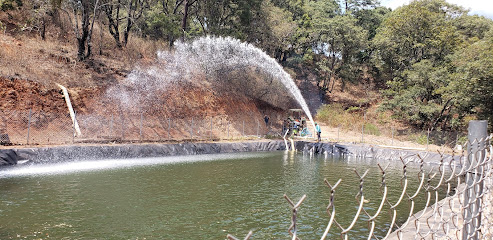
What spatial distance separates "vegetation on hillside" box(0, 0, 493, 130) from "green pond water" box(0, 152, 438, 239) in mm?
17694

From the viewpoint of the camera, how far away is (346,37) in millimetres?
46500

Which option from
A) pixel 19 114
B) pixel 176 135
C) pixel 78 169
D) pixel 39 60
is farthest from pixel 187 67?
pixel 78 169

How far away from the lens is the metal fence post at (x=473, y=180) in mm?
3133

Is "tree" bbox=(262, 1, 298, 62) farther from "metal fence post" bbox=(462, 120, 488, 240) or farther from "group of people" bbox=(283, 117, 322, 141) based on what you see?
"metal fence post" bbox=(462, 120, 488, 240)

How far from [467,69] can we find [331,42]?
20802mm

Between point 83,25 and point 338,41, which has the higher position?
point 338,41

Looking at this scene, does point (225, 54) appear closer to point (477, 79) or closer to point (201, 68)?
point (201, 68)

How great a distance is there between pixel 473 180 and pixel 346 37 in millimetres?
46533

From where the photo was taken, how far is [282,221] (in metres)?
9.05

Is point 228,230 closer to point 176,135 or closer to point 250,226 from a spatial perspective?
point 250,226

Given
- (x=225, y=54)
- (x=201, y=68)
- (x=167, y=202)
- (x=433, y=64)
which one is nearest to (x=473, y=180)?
(x=167, y=202)

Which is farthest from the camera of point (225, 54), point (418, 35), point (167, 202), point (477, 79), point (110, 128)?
point (418, 35)

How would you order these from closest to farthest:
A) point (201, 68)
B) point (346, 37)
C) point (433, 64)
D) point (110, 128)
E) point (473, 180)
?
point (473, 180) → point (110, 128) → point (201, 68) → point (433, 64) → point (346, 37)

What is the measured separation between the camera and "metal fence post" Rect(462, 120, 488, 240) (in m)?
3.13
